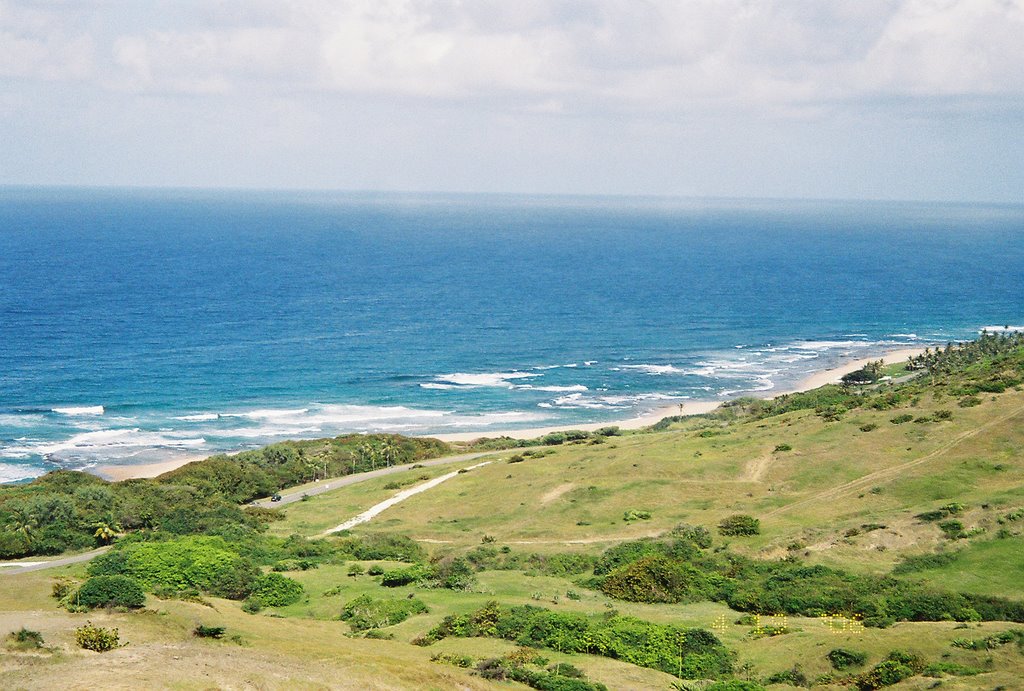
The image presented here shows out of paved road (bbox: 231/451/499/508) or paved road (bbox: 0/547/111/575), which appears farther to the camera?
paved road (bbox: 231/451/499/508)

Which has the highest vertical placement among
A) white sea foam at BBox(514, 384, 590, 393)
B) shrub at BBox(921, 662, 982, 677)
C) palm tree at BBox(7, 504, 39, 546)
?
shrub at BBox(921, 662, 982, 677)

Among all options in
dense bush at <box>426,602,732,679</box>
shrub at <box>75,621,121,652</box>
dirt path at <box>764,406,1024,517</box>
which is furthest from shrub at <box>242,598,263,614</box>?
dirt path at <box>764,406,1024,517</box>

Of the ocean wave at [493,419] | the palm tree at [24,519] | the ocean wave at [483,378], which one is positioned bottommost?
the ocean wave at [493,419]

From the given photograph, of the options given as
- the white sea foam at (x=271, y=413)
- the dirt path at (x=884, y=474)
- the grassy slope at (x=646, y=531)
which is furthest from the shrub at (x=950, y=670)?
the white sea foam at (x=271, y=413)

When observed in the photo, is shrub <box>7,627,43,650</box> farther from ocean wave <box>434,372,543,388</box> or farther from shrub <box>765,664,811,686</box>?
ocean wave <box>434,372,543,388</box>

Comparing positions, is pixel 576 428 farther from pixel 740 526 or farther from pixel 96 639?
pixel 96 639

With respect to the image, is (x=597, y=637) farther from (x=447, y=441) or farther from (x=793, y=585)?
(x=447, y=441)

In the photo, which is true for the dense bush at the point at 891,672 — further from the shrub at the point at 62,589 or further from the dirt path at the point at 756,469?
the dirt path at the point at 756,469
